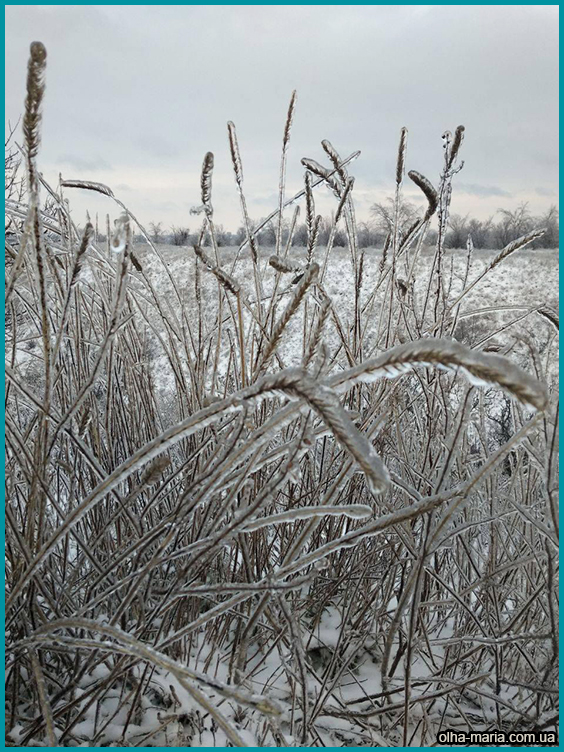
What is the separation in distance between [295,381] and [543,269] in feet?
50.5

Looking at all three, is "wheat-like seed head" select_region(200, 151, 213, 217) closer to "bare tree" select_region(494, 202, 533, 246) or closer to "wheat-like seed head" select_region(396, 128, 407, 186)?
"wheat-like seed head" select_region(396, 128, 407, 186)

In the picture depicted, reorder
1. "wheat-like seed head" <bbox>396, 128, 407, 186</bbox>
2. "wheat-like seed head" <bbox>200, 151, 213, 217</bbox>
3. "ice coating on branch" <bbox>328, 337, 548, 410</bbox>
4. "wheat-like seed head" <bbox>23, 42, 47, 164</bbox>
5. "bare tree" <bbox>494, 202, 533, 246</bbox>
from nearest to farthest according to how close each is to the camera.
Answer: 1. "ice coating on branch" <bbox>328, 337, 548, 410</bbox>
2. "wheat-like seed head" <bbox>23, 42, 47, 164</bbox>
3. "wheat-like seed head" <bbox>200, 151, 213, 217</bbox>
4. "wheat-like seed head" <bbox>396, 128, 407, 186</bbox>
5. "bare tree" <bbox>494, 202, 533, 246</bbox>

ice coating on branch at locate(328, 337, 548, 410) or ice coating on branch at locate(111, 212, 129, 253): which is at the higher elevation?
ice coating on branch at locate(111, 212, 129, 253)

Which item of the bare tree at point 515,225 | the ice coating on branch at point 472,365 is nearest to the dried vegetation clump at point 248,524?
the ice coating on branch at point 472,365

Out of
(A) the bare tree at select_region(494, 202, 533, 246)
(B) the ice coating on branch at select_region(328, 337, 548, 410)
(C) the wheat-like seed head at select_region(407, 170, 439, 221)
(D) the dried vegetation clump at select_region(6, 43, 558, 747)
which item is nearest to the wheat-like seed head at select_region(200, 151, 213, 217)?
(D) the dried vegetation clump at select_region(6, 43, 558, 747)

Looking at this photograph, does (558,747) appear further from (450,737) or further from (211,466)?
(211,466)

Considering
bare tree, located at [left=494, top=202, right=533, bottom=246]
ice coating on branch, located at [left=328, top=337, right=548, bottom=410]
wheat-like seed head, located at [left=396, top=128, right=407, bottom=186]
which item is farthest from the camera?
bare tree, located at [left=494, top=202, right=533, bottom=246]

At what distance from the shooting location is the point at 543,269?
14.0 metres

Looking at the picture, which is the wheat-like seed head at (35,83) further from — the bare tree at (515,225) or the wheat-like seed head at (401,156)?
the bare tree at (515,225)

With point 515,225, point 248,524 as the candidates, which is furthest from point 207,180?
point 515,225

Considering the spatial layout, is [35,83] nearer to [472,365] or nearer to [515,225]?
[472,365]

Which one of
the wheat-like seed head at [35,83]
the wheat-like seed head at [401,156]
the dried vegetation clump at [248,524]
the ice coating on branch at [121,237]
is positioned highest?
the wheat-like seed head at [401,156]

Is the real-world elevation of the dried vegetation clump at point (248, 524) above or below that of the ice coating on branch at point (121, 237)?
below

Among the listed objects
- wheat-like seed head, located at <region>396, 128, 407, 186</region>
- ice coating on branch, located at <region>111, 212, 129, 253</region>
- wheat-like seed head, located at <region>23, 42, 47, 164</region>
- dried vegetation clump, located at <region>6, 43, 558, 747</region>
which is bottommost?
dried vegetation clump, located at <region>6, 43, 558, 747</region>
